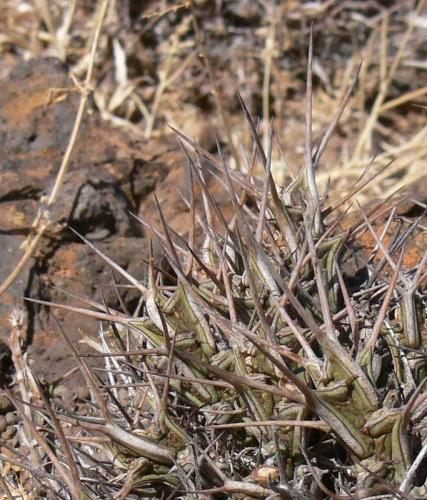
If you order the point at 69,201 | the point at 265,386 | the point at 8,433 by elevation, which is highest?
the point at 265,386

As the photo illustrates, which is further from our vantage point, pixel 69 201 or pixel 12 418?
pixel 69 201

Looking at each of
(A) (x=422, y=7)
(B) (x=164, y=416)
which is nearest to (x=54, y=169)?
(B) (x=164, y=416)

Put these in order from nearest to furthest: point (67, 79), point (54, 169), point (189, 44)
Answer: point (54, 169)
point (67, 79)
point (189, 44)

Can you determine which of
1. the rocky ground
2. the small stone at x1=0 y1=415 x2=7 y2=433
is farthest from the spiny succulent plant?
the small stone at x1=0 y1=415 x2=7 y2=433

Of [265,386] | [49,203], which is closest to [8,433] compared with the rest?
[49,203]

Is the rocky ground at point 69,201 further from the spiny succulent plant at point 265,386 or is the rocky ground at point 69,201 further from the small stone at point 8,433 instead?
the spiny succulent plant at point 265,386

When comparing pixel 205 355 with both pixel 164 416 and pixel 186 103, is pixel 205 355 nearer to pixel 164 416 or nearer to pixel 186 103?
pixel 164 416

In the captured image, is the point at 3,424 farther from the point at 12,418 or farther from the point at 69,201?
the point at 69,201

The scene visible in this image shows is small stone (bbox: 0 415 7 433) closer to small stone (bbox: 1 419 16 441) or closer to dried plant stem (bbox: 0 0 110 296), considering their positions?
small stone (bbox: 1 419 16 441)
